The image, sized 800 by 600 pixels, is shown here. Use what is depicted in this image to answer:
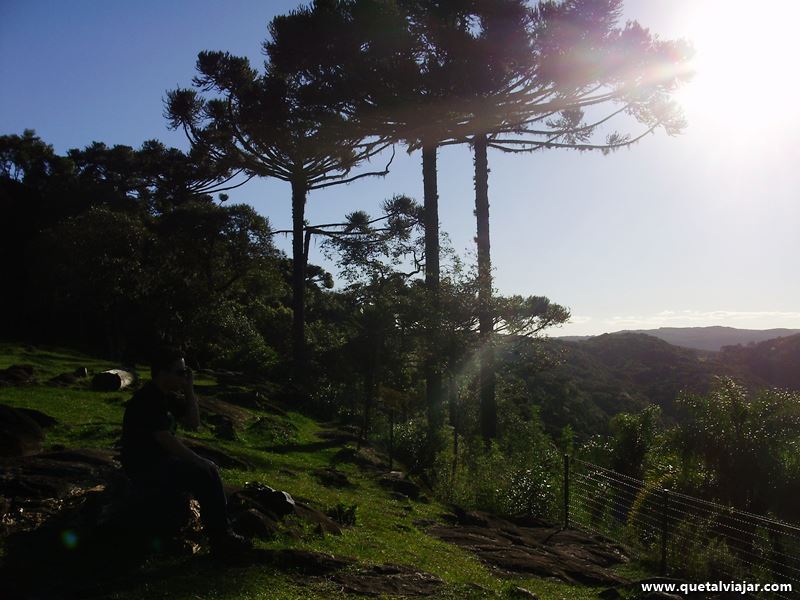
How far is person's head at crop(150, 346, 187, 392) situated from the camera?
507 cm

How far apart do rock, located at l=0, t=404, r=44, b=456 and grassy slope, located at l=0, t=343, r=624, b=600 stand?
1.12 meters

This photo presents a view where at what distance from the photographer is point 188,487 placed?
4832 millimetres

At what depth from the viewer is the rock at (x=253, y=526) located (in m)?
5.59

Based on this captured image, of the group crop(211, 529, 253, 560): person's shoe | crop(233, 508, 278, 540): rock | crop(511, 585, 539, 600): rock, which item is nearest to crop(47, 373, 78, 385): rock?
crop(233, 508, 278, 540): rock

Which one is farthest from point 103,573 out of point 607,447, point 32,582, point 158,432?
point 607,447

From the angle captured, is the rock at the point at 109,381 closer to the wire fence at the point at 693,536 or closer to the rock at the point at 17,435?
the rock at the point at 17,435

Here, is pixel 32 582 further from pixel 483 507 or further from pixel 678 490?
pixel 678 490

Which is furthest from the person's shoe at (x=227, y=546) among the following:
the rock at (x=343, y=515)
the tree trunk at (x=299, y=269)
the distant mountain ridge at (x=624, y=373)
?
the tree trunk at (x=299, y=269)

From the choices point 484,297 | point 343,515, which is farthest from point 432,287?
point 343,515

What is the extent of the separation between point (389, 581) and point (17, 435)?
4.68 meters

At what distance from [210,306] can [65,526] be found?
2468cm

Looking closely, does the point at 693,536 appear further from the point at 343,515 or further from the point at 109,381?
the point at 109,381

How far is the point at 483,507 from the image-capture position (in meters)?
11.7

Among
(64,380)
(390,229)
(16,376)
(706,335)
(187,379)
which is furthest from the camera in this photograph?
(706,335)
